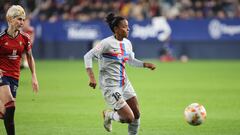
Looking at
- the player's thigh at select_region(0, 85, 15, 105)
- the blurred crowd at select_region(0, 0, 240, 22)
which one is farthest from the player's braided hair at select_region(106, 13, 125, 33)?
the blurred crowd at select_region(0, 0, 240, 22)

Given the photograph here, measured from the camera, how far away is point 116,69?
35.0 ft

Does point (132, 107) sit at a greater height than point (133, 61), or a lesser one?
lesser

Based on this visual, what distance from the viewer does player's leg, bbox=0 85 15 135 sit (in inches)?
399

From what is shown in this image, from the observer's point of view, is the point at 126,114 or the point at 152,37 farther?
the point at 152,37

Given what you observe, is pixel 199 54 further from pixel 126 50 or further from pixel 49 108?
pixel 126 50

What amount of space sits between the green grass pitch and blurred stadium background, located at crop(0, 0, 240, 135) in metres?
0.02

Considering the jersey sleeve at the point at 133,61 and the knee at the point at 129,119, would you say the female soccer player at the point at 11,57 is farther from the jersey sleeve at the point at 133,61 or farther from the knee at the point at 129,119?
the jersey sleeve at the point at 133,61

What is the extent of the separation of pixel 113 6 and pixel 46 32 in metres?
3.75

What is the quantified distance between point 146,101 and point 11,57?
712cm

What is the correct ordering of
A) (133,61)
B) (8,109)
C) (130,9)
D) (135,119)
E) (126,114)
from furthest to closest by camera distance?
1. (130,9)
2. (133,61)
3. (135,119)
4. (126,114)
5. (8,109)


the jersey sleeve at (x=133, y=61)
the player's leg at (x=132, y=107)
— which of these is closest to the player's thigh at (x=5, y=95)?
the player's leg at (x=132, y=107)

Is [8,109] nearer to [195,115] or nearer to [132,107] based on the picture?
[132,107]

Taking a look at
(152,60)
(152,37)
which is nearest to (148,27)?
(152,37)

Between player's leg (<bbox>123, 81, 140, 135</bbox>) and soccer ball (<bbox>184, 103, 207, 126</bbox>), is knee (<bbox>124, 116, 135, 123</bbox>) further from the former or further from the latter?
soccer ball (<bbox>184, 103, 207, 126</bbox>)
